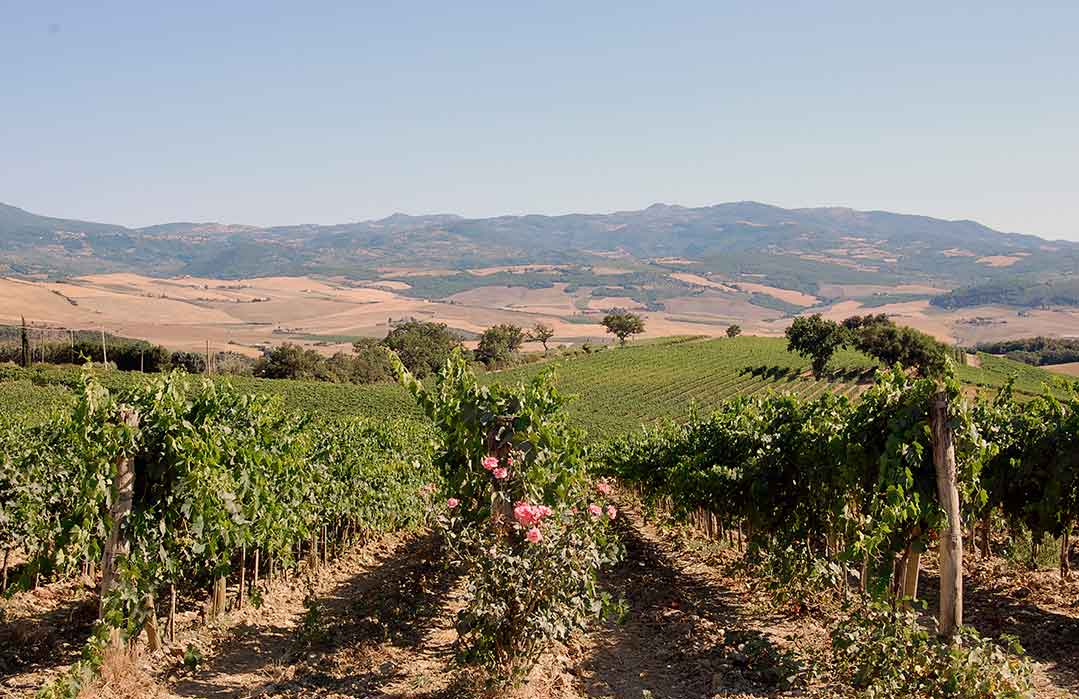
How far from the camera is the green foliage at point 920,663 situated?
6379 mm

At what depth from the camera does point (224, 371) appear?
3265 inches

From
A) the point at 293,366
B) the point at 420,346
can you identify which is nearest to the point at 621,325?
the point at 420,346

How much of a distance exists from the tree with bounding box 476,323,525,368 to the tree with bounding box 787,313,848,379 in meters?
36.2

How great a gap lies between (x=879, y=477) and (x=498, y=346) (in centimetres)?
9721

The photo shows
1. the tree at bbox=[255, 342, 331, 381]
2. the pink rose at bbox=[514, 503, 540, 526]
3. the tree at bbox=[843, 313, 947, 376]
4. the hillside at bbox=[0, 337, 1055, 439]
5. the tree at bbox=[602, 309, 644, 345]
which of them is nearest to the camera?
the pink rose at bbox=[514, 503, 540, 526]

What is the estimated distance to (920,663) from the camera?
6.84 meters

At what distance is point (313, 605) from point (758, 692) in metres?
6.11

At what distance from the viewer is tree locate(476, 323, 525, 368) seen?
102 metres

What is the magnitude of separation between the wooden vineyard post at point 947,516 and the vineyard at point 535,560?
0.08 ft

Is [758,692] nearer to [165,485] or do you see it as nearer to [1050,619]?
[1050,619]

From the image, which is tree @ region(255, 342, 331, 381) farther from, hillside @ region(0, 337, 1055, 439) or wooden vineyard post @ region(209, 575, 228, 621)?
wooden vineyard post @ region(209, 575, 228, 621)

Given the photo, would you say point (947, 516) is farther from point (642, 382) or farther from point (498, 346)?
point (498, 346)

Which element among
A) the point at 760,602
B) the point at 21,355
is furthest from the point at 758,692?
the point at 21,355

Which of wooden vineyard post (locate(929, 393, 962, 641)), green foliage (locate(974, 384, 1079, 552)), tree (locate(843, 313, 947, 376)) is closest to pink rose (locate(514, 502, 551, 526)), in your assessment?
wooden vineyard post (locate(929, 393, 962, 641))
